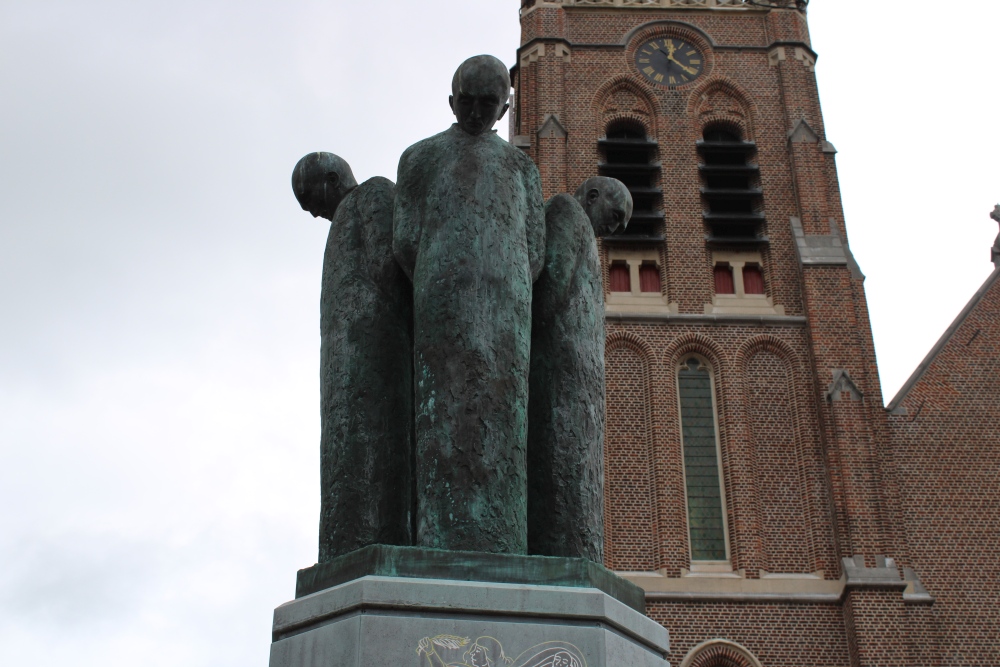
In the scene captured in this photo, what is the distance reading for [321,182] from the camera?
3.55 meters

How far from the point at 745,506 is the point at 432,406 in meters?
18.4

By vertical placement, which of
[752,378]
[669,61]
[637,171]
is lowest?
[752,378]

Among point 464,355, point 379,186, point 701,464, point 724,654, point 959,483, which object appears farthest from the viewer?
point 701,464

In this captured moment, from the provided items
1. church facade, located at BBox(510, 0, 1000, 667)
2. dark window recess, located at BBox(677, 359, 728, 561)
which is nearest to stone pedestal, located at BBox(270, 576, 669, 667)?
church facade, located at BBox(510, 0, 1000, 667)

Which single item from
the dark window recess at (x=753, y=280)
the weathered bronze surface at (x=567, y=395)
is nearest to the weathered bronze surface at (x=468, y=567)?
the weathered bronze surface at (x=567, y=395)

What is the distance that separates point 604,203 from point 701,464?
18.2m

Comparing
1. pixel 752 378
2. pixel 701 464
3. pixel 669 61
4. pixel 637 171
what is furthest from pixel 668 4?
pixel 701 464

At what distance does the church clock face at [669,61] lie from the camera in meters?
26.0

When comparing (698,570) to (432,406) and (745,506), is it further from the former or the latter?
(432,406)

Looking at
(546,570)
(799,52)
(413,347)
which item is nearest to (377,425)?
(413,347)

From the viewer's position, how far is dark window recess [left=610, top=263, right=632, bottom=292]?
23.2m

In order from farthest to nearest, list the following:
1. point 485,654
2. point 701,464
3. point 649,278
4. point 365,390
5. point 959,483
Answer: point 649,278, point 701,464, point 959,483, point 365,390, point 485,654

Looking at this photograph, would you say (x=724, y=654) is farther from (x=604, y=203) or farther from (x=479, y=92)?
(x=479, y=92)

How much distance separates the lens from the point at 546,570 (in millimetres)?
2697
